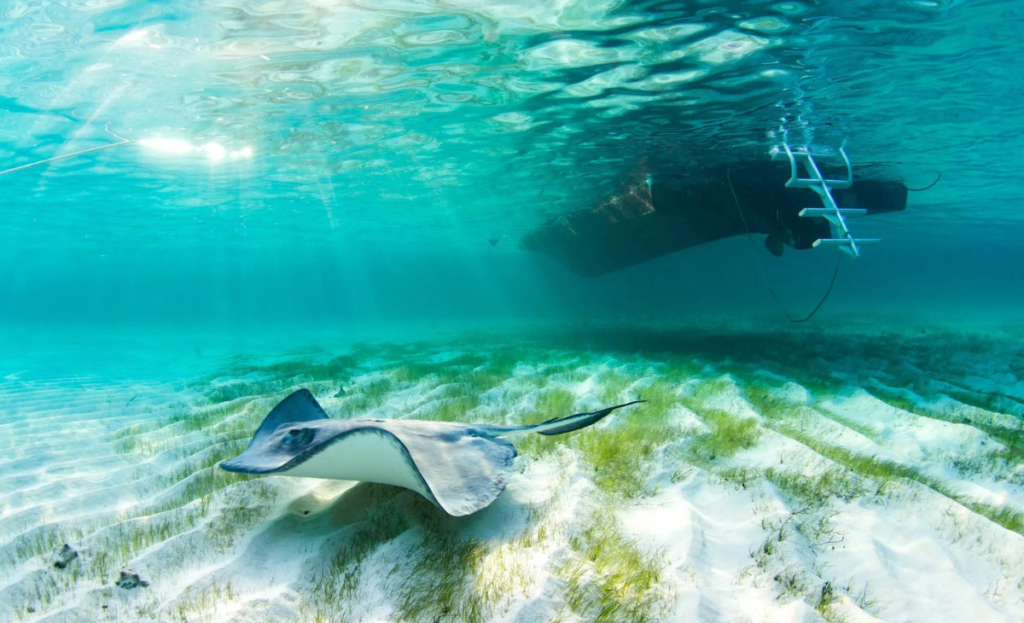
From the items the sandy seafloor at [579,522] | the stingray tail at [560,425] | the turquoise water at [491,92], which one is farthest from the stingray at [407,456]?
the turquoise water at [491,92]

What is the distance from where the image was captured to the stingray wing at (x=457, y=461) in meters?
2.76

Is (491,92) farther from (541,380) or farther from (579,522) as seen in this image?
(579,522)

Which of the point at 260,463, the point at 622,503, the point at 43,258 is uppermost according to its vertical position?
the point at 260,463

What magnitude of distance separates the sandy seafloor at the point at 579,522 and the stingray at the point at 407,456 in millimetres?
352

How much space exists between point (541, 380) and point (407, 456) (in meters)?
6.07

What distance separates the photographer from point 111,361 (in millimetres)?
16438

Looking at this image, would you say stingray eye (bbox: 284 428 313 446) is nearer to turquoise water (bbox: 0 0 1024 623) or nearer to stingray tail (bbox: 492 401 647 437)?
turquoise water (bbox: 0 0 1024 623)

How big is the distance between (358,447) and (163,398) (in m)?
8.66

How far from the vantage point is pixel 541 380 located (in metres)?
8.61

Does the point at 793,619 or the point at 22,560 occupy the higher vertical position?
the point at 793,619

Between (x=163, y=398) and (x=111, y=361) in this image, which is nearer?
(x=163, y=398)

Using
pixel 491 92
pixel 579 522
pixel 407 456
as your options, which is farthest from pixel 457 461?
pixel 491 92

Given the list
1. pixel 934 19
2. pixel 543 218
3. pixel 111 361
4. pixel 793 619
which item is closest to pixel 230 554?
pixel 793 619

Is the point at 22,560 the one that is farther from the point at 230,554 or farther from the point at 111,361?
the point at 111,361
